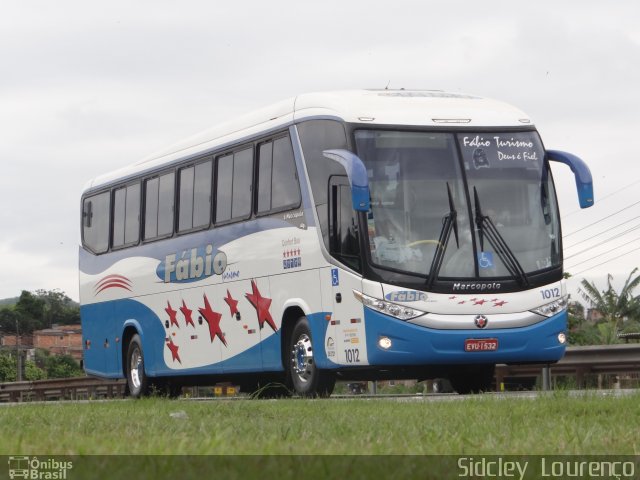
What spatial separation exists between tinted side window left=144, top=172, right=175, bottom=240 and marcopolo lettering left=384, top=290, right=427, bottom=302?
Result: 6156 mm

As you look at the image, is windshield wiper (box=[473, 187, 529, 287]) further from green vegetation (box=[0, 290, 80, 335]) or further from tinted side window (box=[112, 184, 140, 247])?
green vegetation (box=[0, 290, 80, 335])

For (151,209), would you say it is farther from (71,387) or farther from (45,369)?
(45,369)

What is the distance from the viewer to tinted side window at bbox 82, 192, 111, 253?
24.9 metres

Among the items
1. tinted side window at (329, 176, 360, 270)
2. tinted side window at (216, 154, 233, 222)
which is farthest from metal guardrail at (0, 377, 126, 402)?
tinted side window at (329, 176, 360, 270)

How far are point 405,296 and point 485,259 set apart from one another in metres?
1.08

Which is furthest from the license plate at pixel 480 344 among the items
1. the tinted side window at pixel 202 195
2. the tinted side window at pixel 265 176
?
the tinted side window at pixel 202 195

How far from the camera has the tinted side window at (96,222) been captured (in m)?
24.9

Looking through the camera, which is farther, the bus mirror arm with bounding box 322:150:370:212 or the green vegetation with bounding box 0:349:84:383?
the green vegetation with bounding box 0:349:84:383
